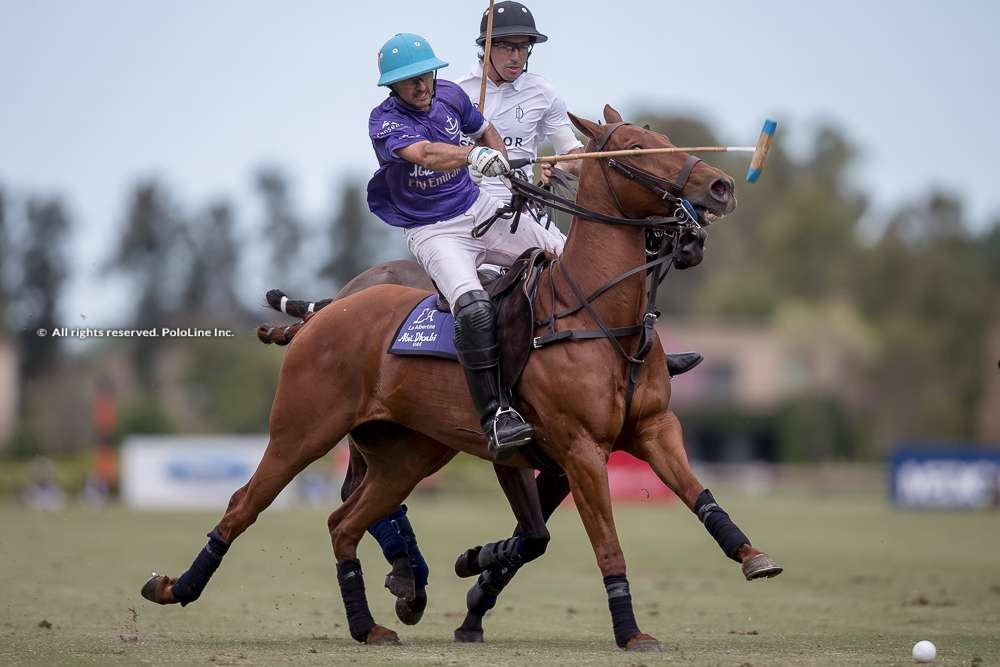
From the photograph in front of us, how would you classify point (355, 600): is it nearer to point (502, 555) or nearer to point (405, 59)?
point (502, 555)

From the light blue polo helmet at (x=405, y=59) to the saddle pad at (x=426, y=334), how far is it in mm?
1384

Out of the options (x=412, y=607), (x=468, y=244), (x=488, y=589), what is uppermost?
(x=468, y=244)

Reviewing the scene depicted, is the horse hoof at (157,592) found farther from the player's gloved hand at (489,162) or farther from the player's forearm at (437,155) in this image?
the player's gloved hand at (489,162)

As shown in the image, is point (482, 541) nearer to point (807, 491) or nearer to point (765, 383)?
point (807, 491)

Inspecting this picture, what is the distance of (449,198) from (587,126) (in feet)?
3.75

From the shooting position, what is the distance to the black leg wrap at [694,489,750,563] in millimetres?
8305

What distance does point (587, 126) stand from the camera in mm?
8977

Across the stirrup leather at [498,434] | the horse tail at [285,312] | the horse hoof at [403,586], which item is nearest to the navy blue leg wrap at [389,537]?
the horse hoof at [403,586]

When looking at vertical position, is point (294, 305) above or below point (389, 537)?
above

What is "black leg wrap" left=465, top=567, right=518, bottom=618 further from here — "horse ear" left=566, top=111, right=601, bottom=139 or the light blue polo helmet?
the light blue polo helmet

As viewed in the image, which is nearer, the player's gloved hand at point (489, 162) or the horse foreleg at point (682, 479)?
the horse foreleg at point (682, 479)

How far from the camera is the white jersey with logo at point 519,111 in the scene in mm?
10555

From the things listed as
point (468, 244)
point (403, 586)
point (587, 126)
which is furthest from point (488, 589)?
Result: point (587, 126)

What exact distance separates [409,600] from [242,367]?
43986mm
